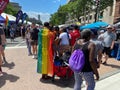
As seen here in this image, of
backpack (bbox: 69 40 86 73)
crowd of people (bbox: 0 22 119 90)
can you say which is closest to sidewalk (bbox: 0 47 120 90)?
crowd of people (bbox: 0 22 119 90)

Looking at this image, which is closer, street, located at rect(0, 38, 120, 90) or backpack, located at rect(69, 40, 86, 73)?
backpack, located at rect(69, 40, 86, 73)

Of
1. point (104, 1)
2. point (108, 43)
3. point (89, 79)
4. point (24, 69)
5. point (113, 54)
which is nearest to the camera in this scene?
point (89, 79)

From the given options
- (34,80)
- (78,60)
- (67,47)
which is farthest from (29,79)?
(78,60)

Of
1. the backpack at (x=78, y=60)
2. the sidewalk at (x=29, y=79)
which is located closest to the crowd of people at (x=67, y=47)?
the backpack at (x=78, y=60)

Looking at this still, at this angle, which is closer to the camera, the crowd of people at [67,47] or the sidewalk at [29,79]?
the crowd of people at [67,47]

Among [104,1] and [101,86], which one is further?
[104,1]

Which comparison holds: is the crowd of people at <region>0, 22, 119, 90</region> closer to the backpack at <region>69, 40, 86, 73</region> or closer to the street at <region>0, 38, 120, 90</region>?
the backpack at <region>69, 40, 86, 73</region>

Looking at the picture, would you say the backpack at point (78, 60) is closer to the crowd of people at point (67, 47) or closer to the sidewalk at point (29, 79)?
the crowd of people at point (67, 47)

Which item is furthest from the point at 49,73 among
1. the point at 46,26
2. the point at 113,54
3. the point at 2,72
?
the point at 113,54

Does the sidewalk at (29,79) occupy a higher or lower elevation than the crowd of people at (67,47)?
lower

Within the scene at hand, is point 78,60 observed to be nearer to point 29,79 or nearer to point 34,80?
point 34,80

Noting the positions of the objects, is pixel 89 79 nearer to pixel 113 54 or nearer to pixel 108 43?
pixel 108 43

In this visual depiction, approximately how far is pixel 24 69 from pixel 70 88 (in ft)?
9.12

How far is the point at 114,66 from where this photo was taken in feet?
34.2
